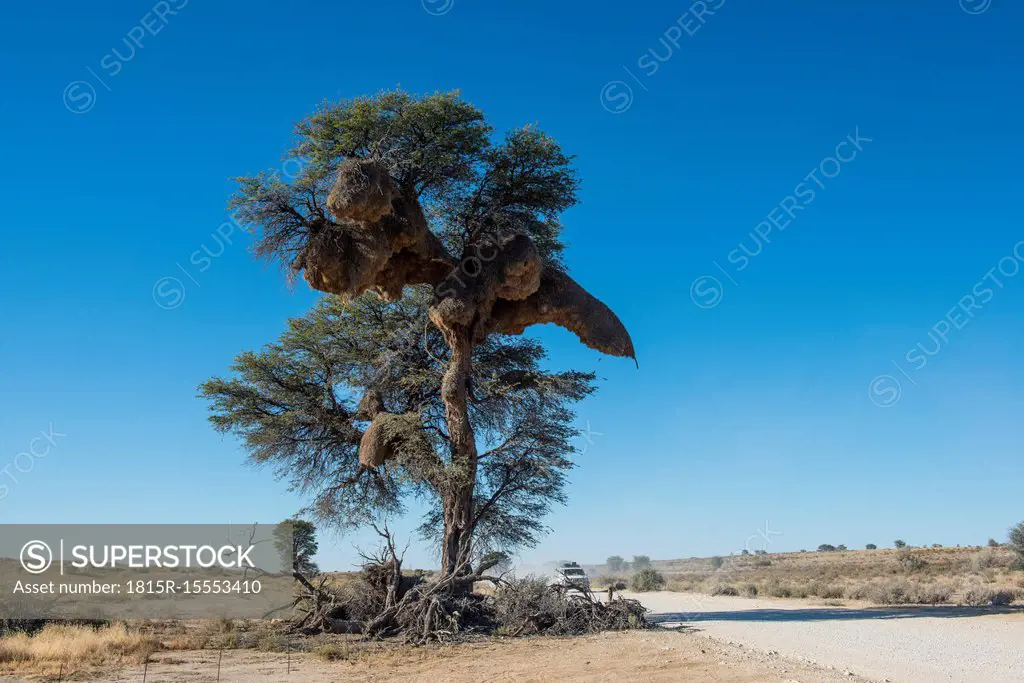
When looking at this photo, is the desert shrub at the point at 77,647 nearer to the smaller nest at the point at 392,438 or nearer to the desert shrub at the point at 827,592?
the smaller nest at the point at 392,438

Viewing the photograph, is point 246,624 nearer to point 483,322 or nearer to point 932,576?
point 483,322

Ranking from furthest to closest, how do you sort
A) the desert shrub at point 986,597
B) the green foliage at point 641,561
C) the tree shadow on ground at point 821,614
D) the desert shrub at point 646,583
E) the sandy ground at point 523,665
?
the green foliage at point 641,561 → the desert shrub at point 646,583 → the desert shrub at point 986,597 → the tree shadow on ground at point 821,614 → the sandy ground at point 523,665

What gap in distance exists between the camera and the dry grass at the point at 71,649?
12688mm

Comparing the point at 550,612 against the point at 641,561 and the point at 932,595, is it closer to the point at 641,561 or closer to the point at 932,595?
the point at 932,595

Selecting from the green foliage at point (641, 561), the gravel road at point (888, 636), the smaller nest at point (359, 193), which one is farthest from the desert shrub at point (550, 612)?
the green foliage at point (641, 561)

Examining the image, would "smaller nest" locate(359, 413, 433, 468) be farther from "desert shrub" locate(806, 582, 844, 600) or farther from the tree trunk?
"desert shrub" locate(806, 582, 844, 600)

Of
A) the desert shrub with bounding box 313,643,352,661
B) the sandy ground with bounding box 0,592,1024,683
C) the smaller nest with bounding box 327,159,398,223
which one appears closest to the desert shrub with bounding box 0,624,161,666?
the sandy ground with bounding box 0,592,1024,683

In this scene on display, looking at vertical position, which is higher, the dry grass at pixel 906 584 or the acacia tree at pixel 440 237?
the acacia tree at pixel 440 237

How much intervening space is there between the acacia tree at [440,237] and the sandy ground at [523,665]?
407cm

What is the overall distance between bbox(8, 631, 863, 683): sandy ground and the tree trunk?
4.23 m

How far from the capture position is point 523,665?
1284 cm

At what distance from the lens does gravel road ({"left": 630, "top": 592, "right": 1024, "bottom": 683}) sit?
433 inches

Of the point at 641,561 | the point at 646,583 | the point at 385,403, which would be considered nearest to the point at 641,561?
the point at 641,561

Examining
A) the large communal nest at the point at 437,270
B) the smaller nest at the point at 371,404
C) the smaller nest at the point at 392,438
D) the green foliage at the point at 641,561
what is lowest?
the green foliage at the point at 641,561
